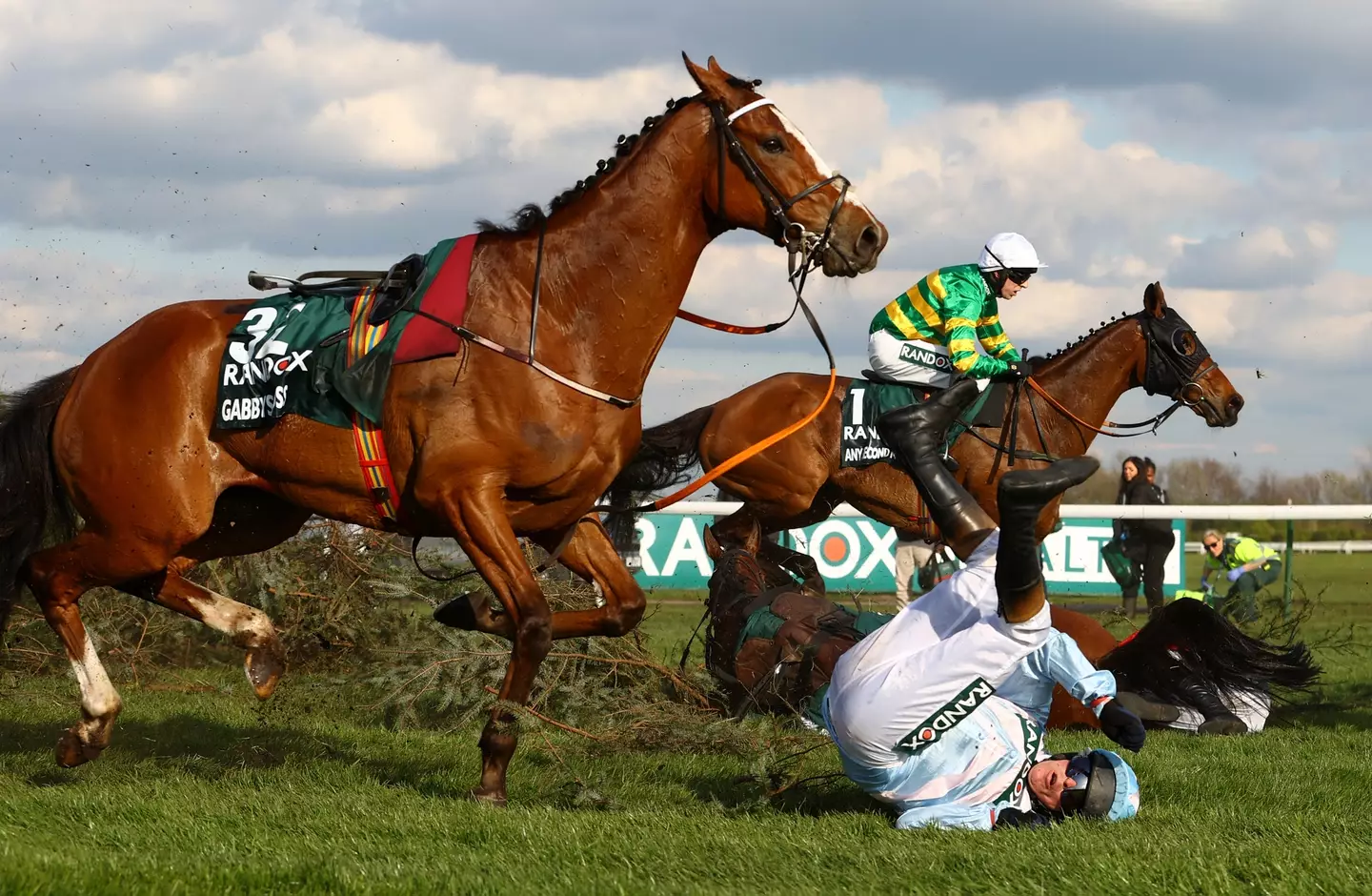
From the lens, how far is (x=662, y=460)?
1045cm

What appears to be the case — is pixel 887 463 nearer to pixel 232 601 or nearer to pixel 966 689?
pixel 232 601

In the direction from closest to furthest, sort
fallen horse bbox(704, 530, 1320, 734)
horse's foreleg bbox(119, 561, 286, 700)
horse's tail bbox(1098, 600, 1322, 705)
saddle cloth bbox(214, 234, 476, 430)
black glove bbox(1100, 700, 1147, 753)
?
1. black glove bbox(1100, 700, 1147, 753)
2. saddle cloth bbox(214, 234, 476, 430)
3. horse's foreleg bbox(119, 561, 286, 700)
4. fallen horse bbox(704, 530, 1320, 734)
5. horse's tail bbox(1098, 600, 1322, 705)

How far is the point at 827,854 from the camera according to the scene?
433 centimetres

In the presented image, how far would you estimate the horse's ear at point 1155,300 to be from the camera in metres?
10.4

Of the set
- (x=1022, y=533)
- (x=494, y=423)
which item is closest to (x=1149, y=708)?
(x=1022, y=533)

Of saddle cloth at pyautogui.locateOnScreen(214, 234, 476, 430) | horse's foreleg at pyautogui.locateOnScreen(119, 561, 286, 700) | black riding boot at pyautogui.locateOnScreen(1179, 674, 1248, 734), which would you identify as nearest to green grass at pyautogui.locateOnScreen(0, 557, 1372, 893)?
black riding boot at pyautogui.locateOnScreen(1179, 674, 1248, 734)

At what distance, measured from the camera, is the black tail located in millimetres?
9984

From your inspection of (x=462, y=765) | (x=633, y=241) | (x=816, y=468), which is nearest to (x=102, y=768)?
(x=462, y=765)

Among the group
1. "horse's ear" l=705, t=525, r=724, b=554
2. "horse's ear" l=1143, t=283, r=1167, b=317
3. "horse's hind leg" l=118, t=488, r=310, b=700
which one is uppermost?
"horse's ear" l=1143, t=283, r=1167, b=317

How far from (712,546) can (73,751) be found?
5.05 m

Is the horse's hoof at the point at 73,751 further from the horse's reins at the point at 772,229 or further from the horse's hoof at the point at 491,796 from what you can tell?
the horse's reins at the point at 772,229

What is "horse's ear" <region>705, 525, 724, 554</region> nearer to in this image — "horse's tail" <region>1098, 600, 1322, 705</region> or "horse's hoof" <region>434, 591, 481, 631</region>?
"horse's tail" <region>1098, 600, 1322, 705</region>

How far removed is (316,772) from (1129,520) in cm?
1034

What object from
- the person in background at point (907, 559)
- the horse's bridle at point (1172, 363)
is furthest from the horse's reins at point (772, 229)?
the person in background at point (907, 559)
